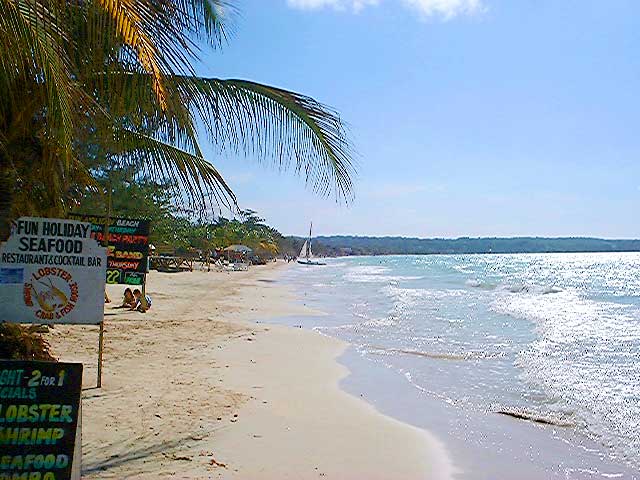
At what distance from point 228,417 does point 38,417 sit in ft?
10.5

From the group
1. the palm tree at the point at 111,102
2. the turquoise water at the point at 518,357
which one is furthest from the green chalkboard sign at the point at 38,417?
the turquoise water at the point at 518,357

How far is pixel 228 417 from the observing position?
21.3 ft

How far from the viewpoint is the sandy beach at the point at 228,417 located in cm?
512

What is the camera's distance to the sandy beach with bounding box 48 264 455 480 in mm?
5125

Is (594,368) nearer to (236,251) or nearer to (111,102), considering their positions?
(111,102)

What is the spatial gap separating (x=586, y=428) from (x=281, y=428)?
3818 mm

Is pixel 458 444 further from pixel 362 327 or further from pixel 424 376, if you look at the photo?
pixel 362 327

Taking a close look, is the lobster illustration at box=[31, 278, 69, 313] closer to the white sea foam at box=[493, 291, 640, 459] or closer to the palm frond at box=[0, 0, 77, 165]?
the palm frond at box=[0, 0, 77, 165]

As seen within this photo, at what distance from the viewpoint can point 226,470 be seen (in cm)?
492

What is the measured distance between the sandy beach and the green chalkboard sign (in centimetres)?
120

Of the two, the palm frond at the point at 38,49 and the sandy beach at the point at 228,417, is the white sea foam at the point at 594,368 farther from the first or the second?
the palm frond at the point at 38,49

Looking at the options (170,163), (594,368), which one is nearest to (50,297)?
(170,163)

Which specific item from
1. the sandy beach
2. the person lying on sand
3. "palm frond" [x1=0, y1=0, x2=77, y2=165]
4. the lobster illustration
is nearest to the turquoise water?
the sandy beach

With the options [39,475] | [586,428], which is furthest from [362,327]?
[39,475]
